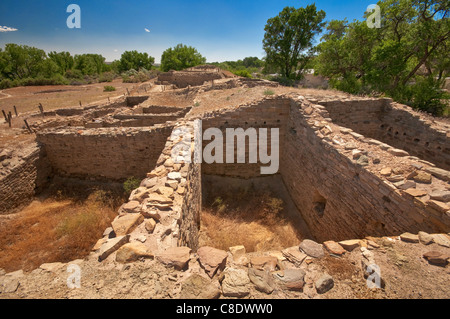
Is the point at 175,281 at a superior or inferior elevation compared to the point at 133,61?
inferior

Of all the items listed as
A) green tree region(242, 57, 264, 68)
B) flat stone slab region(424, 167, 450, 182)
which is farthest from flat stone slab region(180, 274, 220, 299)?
green tree region(242, 57, 264, 68)

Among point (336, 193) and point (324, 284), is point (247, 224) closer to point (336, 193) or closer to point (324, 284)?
point (336, 193)

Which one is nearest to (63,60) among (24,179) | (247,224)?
(24,179)

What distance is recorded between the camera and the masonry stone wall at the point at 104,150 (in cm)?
668

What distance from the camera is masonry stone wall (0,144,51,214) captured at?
228 inches

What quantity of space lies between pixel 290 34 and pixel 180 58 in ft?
84.0

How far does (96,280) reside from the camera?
1.89 metres

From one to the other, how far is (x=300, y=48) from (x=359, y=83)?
46.3ft

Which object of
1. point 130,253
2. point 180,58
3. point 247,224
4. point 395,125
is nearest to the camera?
point 130,253

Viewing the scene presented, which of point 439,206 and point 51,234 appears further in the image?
point 51,234

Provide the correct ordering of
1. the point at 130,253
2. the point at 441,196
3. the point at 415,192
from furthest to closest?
the point at 415,192 < the point at 441,196 < the point at 130,253

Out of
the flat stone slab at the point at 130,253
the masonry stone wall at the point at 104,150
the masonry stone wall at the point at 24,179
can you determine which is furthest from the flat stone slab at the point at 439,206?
the masonry stone wall at the point at 24,179

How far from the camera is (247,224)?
5.84 m
